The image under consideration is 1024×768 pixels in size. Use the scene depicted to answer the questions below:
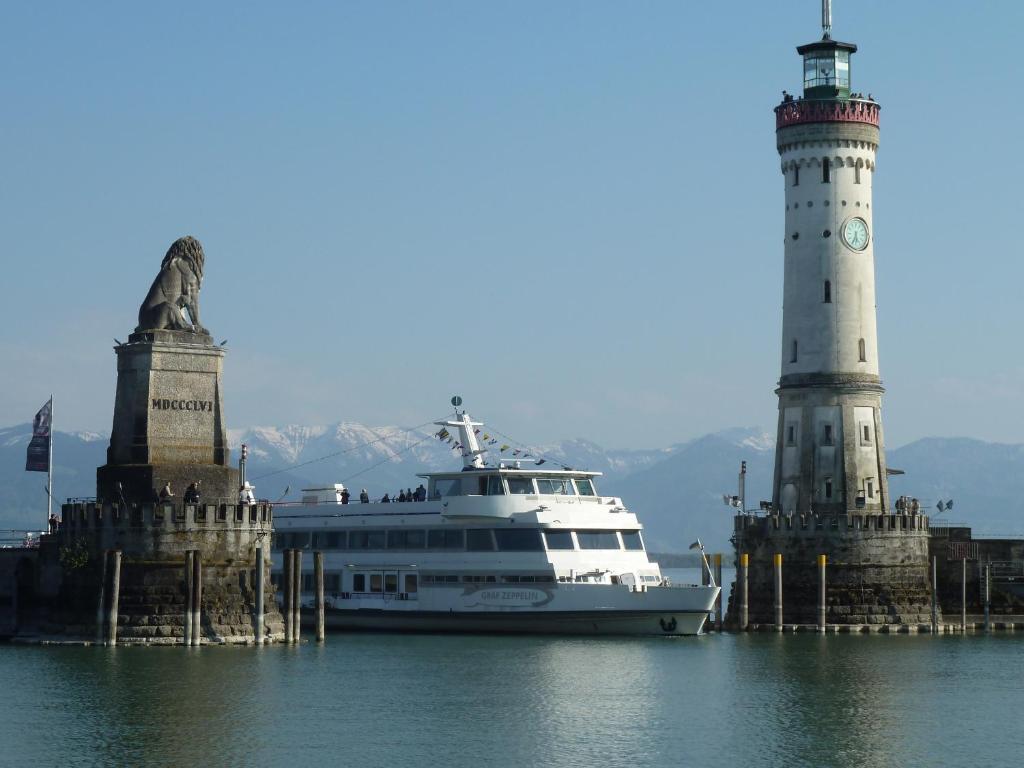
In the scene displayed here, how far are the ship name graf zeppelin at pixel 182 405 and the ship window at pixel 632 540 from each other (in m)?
16.4

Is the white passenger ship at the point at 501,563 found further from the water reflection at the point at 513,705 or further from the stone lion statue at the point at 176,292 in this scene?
the stone lion statue at the point at 176,292

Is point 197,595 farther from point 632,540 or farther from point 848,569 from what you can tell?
point 848,569

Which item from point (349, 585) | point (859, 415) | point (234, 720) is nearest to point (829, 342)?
point (859, 415)

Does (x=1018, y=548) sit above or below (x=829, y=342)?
below

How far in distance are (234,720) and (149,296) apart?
18470 millimetres

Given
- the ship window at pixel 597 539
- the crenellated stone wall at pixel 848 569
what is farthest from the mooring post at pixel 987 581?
the ship window at pixel 597 539

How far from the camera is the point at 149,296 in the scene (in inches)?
2402

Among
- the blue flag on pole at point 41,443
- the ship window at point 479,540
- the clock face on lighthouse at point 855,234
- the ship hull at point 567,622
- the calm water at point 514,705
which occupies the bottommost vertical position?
the calm water at point 514,705

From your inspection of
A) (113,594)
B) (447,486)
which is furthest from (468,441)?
(113,594)

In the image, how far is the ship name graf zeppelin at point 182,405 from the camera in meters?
59.3

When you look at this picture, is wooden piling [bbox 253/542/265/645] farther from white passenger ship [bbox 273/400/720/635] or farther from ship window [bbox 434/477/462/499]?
ship window [bbox 434/477/462/499]

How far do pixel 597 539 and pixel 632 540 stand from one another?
5.09ft

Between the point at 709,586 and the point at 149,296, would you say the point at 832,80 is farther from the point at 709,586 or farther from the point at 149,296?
the point at 149,296

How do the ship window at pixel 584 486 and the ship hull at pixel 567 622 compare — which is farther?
the ship window at pixel 584 486
